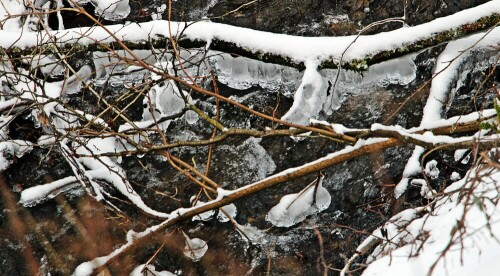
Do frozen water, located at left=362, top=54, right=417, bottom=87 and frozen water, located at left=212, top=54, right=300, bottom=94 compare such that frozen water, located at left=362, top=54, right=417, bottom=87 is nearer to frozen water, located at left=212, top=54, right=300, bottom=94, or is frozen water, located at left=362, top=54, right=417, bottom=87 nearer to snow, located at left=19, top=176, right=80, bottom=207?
frozen water, located at left=212, top=54, right=300, bottom=94

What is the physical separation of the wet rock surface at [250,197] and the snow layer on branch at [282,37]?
0.44 metres

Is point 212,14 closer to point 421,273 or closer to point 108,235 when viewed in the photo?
point 108,235

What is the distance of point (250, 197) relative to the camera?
4395 millimetres

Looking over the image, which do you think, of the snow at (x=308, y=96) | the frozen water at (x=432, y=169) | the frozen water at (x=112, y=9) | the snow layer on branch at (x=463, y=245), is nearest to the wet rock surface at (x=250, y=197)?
the frozen water at (x=432, y=169)

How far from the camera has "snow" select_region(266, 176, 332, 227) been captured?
4.13m

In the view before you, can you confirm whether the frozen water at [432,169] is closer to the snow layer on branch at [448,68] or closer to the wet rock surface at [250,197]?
the wet rock surface at [250,197]

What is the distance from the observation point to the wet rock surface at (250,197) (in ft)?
14.0

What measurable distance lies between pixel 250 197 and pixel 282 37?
1266mm

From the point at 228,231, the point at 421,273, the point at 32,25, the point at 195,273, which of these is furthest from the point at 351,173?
the point at 32,25

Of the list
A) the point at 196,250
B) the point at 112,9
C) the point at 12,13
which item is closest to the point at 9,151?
the point at 12,13

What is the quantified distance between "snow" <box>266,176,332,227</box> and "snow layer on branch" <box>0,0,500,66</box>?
3.23 feet

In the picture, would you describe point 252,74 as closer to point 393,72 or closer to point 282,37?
point 282,37

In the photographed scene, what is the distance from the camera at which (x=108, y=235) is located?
4355mm

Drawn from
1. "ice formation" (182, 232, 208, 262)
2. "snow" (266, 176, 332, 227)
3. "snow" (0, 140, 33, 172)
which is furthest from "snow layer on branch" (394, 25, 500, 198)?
"snow" (0, 140, 33, 172)
